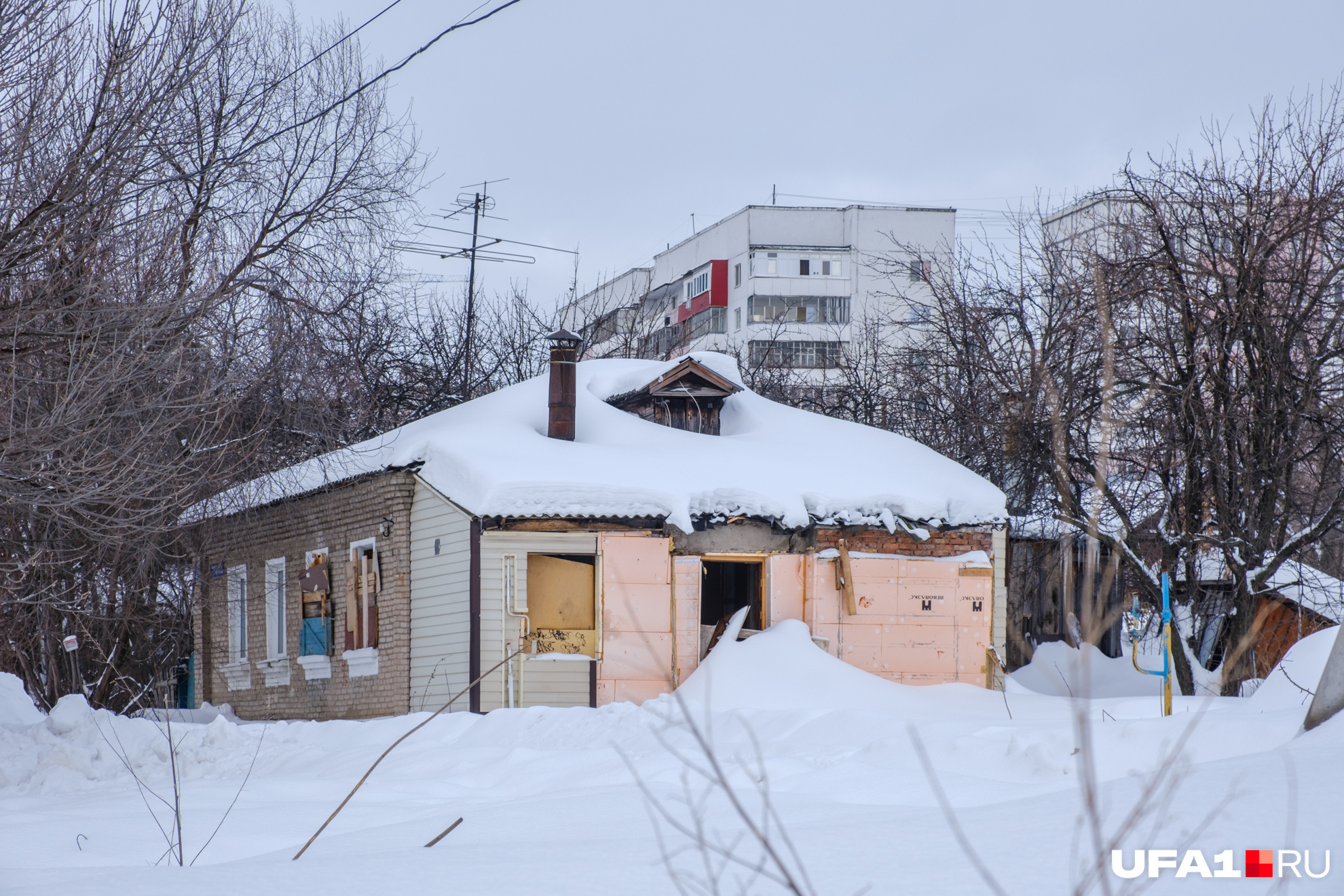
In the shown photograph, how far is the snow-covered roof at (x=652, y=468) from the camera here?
16375mm

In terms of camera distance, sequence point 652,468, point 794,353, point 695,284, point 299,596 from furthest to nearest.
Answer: point 695,284, point 794,353, point 299,596, point 652,468

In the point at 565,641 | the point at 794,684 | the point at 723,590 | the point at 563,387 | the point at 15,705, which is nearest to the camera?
the point at 15,705

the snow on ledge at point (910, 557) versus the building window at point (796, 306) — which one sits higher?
the building window at point (796, 306)

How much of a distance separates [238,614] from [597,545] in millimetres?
8420

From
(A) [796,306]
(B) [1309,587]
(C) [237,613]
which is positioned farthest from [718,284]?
(B) [1309,587]

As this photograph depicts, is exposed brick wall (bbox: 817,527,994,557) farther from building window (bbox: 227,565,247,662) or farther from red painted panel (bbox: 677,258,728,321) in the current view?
red painted panel (bbox: 677,258,728,321)

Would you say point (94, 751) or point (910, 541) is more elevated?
point (910, 541)

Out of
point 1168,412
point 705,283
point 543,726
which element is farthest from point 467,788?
point 705,283

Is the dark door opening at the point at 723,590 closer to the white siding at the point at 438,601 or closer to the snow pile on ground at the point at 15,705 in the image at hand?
the white siding at the point at 438,601

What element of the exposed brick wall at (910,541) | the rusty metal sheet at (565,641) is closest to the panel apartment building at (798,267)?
the exposed brick wall at (910,541)

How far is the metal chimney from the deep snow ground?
4451mm

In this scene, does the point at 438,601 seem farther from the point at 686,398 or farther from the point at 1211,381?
the point at 1211,381

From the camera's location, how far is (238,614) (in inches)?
859

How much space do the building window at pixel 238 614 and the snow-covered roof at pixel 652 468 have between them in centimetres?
161
